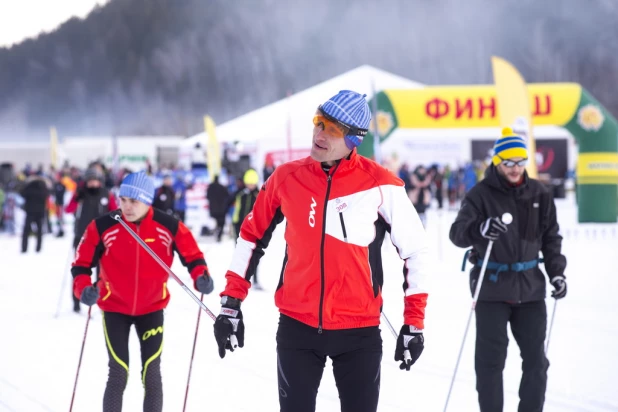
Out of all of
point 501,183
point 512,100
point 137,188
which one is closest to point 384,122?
point 512,100

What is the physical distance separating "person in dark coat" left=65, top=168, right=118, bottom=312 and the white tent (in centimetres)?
1099

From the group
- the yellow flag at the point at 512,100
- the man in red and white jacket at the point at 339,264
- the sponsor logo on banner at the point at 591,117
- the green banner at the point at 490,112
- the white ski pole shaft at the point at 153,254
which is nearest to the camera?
the man in red and white jacket at the point at 339,264

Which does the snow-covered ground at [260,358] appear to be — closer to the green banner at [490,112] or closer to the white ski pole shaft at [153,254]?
the white ski pole shaft at [153,254]

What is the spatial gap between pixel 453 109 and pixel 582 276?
244 inches

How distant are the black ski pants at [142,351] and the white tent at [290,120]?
49.4ft

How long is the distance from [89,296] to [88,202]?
452 cm

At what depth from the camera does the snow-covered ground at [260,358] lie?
15.1 feet

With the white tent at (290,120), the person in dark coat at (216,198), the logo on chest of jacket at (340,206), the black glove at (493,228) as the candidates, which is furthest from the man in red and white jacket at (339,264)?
the white tent at (290,120)

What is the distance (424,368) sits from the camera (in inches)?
214

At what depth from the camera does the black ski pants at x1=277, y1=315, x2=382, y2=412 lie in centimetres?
248

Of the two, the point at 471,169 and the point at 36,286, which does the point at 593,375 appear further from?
the point at 471,169

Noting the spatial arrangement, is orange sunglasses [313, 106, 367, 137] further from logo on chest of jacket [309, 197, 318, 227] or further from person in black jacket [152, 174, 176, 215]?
person in black jacket [152, 174, 176, 215]

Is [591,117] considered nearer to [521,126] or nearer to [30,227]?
[521,126]

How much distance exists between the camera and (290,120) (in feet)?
66.0
